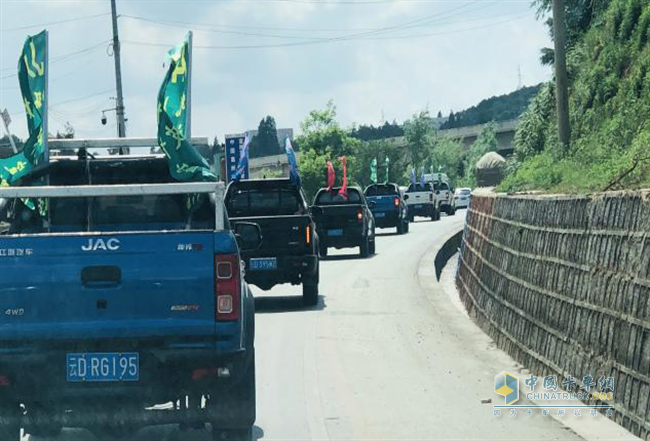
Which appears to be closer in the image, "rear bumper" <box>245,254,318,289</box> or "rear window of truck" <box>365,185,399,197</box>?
"rear bumper" <box>245,254,318,289</box>

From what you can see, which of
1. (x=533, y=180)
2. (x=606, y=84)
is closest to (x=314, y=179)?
(x=606, y=84)

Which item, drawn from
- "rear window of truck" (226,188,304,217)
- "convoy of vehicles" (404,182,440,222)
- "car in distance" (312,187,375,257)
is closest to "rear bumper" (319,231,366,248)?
"car in distance" (312,187,375,257)

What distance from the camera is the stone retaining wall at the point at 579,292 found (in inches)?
346

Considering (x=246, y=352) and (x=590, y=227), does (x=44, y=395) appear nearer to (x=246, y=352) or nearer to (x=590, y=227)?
(x=246, y=352)

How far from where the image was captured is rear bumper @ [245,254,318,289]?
19.2 m

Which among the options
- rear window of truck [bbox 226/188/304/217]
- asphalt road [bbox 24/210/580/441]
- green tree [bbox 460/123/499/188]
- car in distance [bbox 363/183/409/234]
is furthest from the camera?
green tree [bbox 460/123/499/188]

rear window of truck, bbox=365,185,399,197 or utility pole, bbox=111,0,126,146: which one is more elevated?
utility pole, bbox=111,0,126,146

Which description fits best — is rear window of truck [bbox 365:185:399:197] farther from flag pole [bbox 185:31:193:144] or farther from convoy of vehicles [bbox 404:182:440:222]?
flag pole [bbox 185:31:193:144]

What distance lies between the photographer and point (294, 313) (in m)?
18.4

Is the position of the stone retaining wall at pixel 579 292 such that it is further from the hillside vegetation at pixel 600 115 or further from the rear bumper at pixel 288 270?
the rear bumper at pixel 288 270

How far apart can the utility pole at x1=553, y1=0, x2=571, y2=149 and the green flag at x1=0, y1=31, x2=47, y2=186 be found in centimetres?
1615

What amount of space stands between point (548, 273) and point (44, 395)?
21.1ft

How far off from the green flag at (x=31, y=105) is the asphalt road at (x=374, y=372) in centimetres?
213

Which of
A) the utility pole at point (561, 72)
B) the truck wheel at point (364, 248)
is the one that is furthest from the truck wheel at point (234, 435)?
the truck wheel at point (364, 248)
